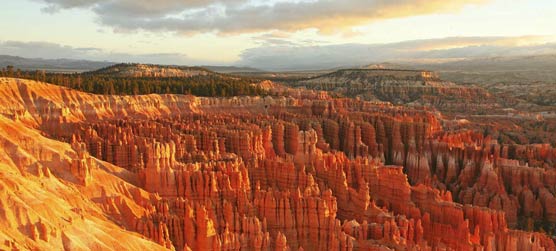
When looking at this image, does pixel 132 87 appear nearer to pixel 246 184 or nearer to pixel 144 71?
pixel 246 184

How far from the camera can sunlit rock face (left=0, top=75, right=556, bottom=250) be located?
17.6m

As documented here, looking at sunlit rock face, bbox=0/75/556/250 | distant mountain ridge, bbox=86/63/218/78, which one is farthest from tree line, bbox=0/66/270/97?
distant mountain ridge, bbox=86/63/218/78

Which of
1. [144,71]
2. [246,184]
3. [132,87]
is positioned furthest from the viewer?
[144,71]

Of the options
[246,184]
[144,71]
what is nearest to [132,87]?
[246,184]

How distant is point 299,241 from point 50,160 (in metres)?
9.83

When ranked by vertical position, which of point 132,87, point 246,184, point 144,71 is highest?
point 144,71

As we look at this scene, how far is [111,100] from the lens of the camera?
1957 inches

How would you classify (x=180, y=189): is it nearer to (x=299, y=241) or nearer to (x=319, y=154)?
(x=299, y=241)

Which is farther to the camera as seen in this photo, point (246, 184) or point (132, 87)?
point (132, 87)

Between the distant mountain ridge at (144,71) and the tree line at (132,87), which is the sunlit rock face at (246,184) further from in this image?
the distant mountain ridge at (144,71)

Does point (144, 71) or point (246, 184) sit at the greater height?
point (144, 71)

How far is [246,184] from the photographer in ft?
84.6

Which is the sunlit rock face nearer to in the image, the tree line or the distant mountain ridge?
the tree line

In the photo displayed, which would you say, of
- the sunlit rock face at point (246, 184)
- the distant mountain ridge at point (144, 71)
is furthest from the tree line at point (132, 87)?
the distant mountain ridge at point (144, 71)
